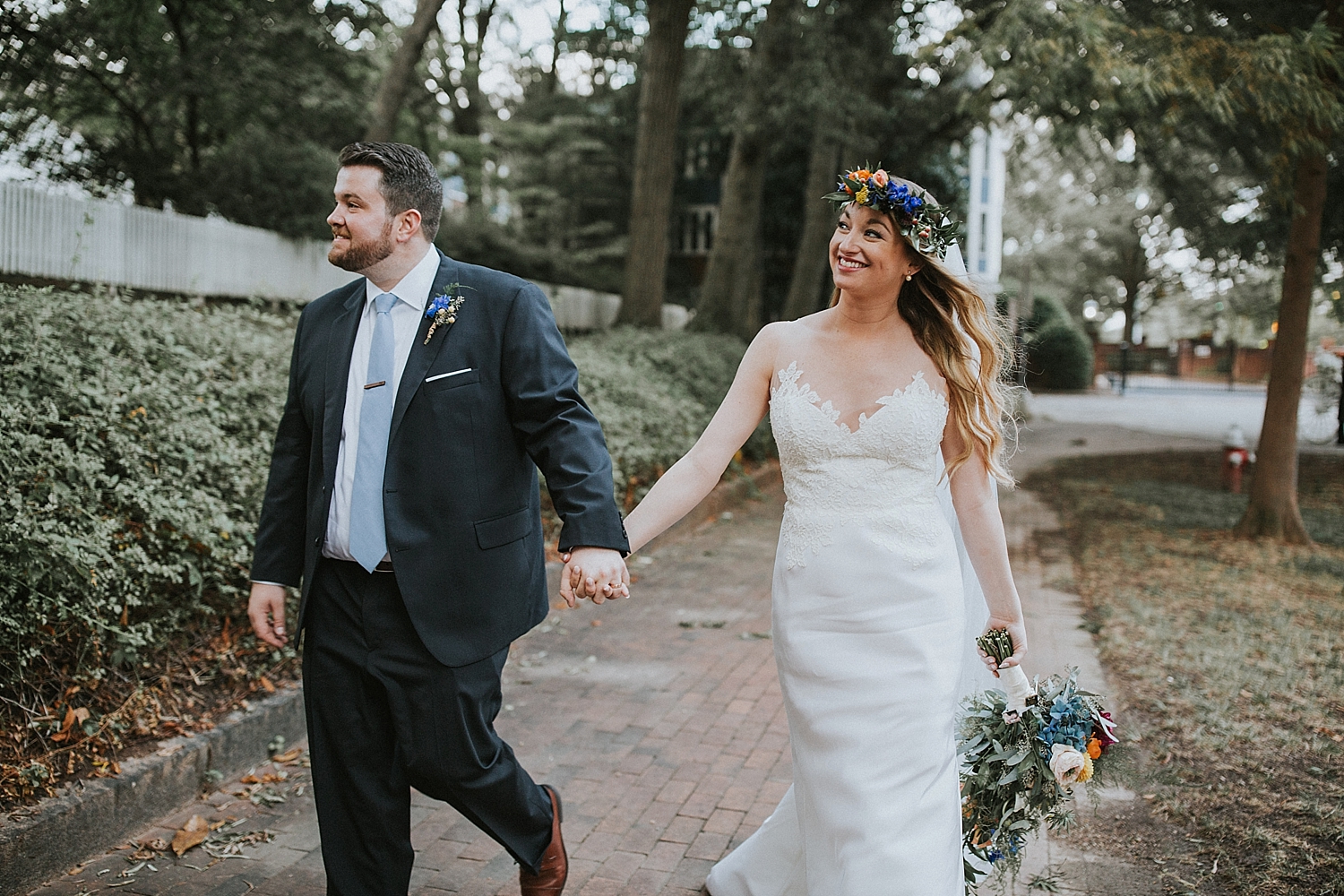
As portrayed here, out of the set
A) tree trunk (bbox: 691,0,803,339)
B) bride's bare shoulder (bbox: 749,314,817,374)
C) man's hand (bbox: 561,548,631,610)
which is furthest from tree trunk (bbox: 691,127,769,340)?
man's hand (bbox: 561,548,631,610)

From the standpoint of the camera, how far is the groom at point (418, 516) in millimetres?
2676

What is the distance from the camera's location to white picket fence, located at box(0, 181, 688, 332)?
765cm

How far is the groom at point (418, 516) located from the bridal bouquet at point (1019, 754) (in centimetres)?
119

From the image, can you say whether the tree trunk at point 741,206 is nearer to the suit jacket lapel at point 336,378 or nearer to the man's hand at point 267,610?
the suit jacket lapel at point 336,378

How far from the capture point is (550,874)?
9.83 ft

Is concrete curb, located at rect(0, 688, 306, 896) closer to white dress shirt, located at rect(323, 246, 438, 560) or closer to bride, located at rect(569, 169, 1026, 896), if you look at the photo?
white dress shirt, located at rect(323, 246, 438, 560)

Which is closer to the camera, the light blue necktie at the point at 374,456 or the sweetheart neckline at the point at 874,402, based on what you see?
the light blue necktie at the point at 374,456

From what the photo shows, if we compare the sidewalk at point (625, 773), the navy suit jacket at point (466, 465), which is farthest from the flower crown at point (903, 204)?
the sidewalk at point (625, 773)

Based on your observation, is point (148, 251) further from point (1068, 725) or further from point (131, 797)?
point (1068, 725)

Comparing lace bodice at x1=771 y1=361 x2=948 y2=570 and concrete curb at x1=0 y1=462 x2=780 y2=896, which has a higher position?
lace bodice at x1=771 y1=361 x2=948 y2=570

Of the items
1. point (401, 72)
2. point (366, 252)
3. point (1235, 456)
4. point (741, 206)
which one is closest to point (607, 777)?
point (366, 252)

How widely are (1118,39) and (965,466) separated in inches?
296

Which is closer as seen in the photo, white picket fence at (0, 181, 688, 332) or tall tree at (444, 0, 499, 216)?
white picket fence at (0, 181, 688, 332)

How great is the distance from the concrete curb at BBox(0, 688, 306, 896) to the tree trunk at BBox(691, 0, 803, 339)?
37.1 feet
